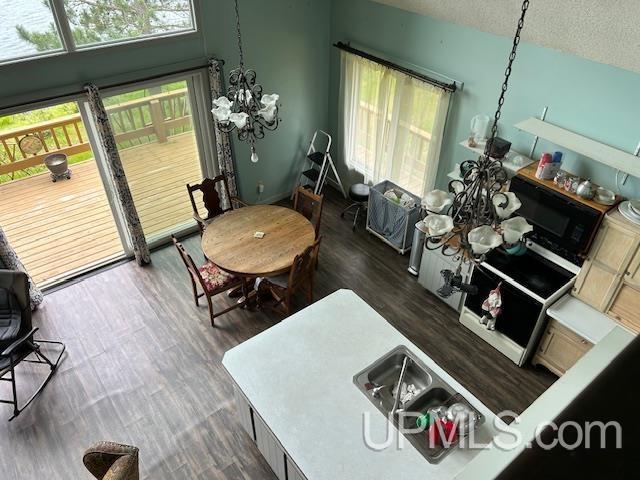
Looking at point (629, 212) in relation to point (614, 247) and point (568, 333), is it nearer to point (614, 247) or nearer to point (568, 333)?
point (614, 247)

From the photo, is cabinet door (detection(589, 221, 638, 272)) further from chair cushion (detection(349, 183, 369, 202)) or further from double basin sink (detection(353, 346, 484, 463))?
chair cushion (detection(349, 183, 369, 202))

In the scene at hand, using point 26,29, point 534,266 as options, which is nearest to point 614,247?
point 534,266

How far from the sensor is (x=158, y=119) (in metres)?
5.66

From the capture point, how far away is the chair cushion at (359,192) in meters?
6.36

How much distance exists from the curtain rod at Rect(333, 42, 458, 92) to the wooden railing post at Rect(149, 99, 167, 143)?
7.54 ft

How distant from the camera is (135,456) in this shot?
9.76ft

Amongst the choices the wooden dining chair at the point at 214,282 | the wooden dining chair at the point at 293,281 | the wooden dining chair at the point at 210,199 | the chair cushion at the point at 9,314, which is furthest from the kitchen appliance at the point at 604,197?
the chair cushion at the point at 9,314

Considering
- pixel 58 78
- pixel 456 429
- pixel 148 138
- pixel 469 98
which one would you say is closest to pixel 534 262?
pixel 469 98

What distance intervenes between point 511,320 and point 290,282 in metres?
2.15

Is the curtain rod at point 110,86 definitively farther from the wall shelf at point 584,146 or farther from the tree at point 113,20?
the wall shelf at point 584,146

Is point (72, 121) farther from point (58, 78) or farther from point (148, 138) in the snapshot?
point (58, 78)

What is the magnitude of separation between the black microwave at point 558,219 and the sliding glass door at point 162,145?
3710 millimetres

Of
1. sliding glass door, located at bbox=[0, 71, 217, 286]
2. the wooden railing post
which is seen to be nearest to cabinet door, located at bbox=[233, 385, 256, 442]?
sliding glass door, located at bbox=[0, 71, 217, 286]

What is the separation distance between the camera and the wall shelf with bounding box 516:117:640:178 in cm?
368
